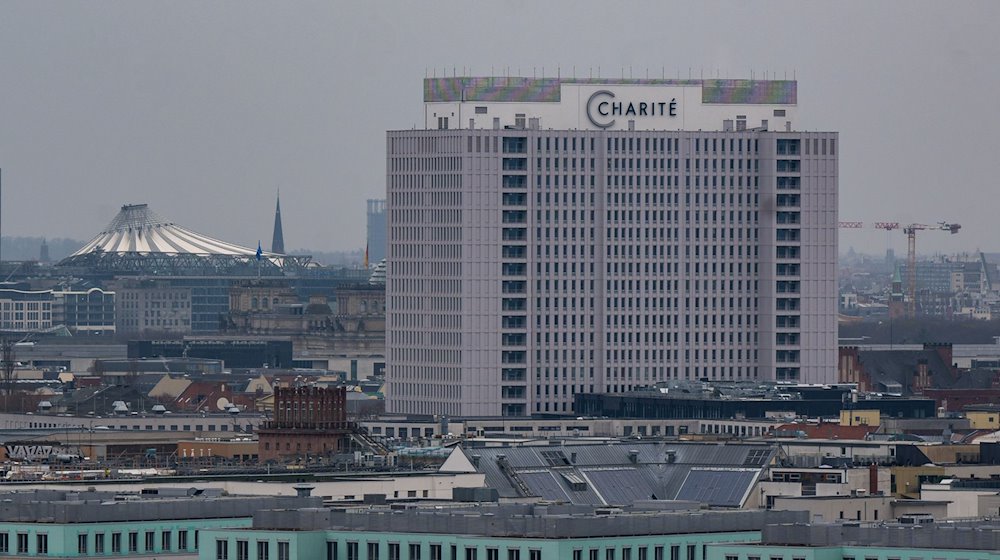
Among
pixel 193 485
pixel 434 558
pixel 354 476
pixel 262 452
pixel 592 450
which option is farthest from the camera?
pixel 262 452

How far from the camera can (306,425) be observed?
175m

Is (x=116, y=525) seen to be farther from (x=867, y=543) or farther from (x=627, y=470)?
(x=627, y=470)

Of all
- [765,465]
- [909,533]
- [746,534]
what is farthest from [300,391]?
[909,533]

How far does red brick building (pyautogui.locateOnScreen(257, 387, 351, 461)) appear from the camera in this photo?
172 meters

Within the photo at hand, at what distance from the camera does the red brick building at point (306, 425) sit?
172500 millimetres

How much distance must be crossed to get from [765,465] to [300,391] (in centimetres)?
3347

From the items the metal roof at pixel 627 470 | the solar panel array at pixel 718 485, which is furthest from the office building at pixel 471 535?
the solar panel array at pixel 718 485

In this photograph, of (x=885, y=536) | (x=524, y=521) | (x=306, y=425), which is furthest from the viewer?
(x=306, y=425)

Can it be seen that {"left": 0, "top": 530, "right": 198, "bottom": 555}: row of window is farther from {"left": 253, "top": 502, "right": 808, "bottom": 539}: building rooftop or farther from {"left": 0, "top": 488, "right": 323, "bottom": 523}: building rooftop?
{"left": 253, "top": 502, "right": 808, "bottom": 539}: building rooftop

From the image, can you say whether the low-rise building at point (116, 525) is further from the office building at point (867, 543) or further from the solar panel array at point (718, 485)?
the solar panel array at point (718, 485)

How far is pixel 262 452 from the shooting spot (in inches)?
6791

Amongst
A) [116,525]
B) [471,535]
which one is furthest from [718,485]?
[471,535]

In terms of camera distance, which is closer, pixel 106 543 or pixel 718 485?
pixel 106 543

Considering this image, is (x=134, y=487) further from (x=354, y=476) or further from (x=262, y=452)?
(x=262, y=452)
